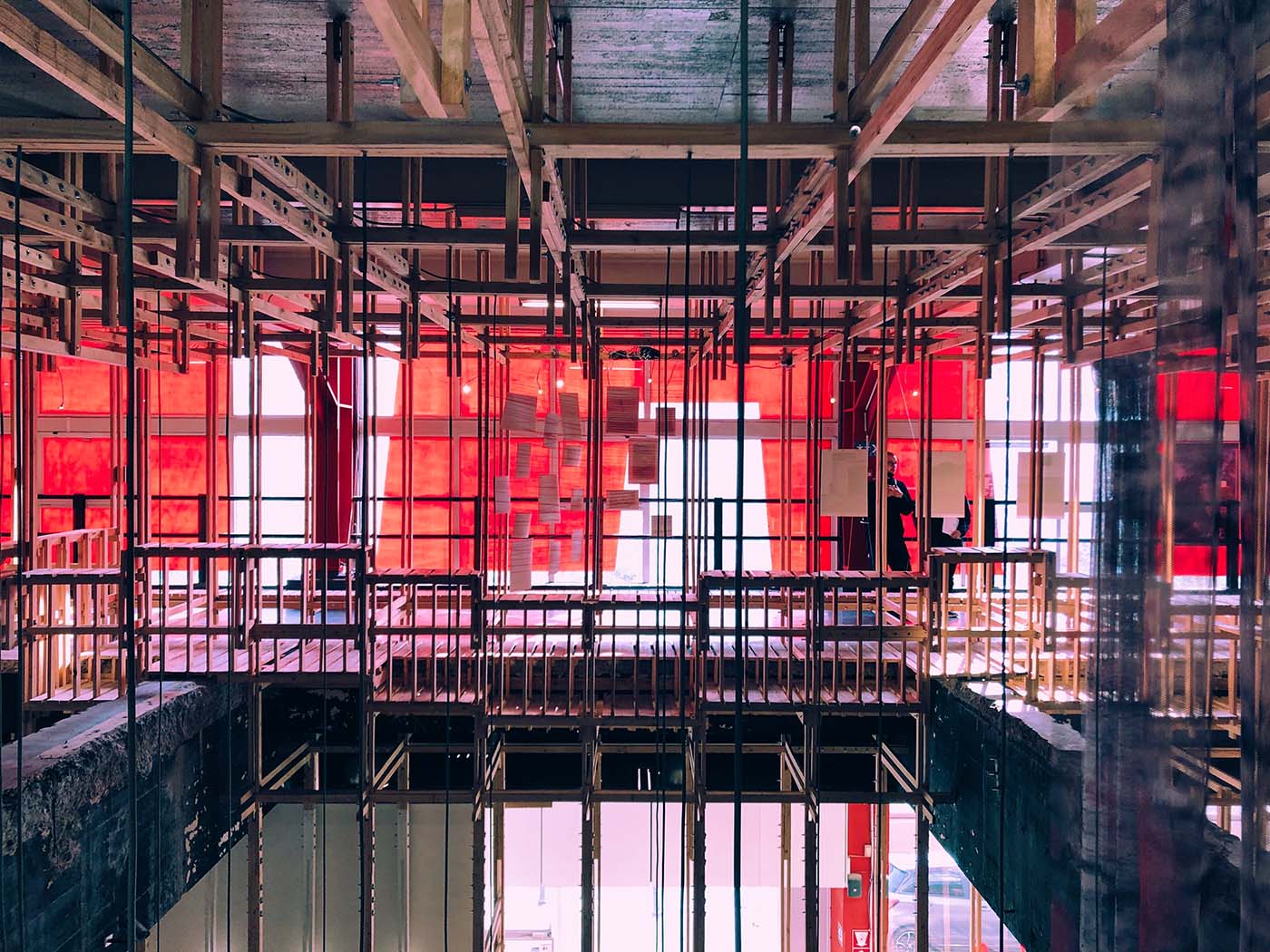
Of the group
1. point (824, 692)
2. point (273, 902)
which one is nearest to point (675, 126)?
point (824, 692)

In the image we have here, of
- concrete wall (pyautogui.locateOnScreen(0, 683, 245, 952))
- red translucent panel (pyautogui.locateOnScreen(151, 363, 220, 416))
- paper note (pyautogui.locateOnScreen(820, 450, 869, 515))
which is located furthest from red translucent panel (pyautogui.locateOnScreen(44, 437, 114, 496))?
paper note (pyautogui.locateOnScreen(820, 450, 869, 515))

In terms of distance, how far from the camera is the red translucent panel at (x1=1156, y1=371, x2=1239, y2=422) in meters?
1.34

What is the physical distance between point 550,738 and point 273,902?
3234 millimetres

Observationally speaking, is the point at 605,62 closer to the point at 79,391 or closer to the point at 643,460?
the point at 643,460

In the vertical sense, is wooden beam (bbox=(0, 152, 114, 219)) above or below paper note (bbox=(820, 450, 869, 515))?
above

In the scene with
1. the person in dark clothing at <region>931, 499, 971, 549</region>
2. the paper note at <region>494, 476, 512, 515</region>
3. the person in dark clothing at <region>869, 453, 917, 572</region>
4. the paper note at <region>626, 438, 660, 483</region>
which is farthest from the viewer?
the person in dark clothing at <region>931, 499, 971, 549</region>

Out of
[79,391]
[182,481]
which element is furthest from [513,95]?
[79,391]

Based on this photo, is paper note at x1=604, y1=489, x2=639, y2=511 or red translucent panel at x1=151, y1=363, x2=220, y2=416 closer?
paper note at x1=604, y1=489, x2=639, y2=511

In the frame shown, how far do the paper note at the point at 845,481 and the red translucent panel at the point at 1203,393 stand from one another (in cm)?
346

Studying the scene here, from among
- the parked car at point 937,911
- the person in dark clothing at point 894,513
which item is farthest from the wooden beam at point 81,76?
the parked car at point 937,911

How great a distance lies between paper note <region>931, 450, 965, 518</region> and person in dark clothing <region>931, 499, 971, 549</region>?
3.18 metres

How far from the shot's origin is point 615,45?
3736mm

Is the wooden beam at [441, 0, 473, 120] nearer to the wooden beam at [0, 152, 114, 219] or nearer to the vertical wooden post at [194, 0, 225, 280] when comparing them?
the vertical wooden post at [194, 0, 225, 280]

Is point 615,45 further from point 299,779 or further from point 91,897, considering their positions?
point 299,779
